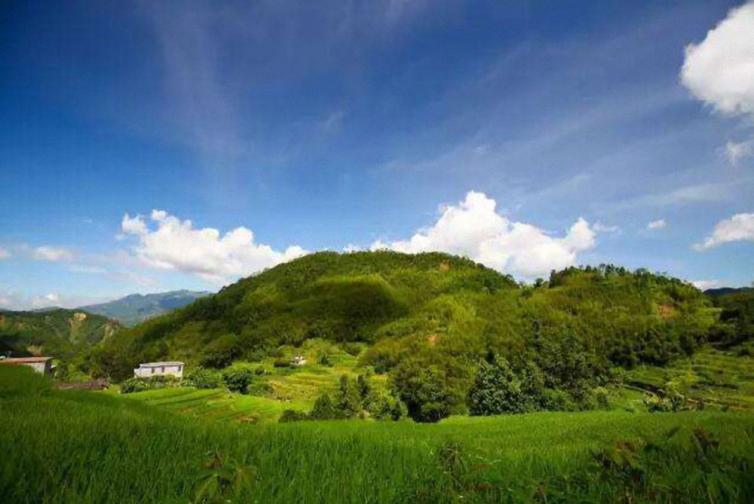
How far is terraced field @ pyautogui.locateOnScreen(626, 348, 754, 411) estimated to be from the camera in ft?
256

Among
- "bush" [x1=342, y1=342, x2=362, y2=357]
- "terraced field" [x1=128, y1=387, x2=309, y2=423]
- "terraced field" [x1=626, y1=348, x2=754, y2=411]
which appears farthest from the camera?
"bush" [x1=342, y1=342, x2=362, y2=357]

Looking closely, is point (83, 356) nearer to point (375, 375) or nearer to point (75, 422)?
point (375, 375)

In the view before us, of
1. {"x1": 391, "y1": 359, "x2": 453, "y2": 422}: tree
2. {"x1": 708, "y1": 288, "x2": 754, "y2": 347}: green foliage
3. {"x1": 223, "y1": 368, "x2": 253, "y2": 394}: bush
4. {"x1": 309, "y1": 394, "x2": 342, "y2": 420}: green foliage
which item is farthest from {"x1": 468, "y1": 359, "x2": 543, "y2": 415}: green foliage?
{"x1": 708, "y1": 288, "x2": 754, "y2": 347}: green foliage

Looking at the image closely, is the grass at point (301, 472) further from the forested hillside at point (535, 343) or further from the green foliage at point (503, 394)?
the forested hillside at point (535, 343)

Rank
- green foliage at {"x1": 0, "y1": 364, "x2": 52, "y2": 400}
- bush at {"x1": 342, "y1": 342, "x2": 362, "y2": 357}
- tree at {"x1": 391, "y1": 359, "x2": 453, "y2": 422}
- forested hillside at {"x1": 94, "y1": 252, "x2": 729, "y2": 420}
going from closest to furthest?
1. green foliage at {"x1": 0, "y1": 364, "x2": 52, "y2": 400}
2. tree at {"x1": 391, "y1": 359, "x2": 453, "y2": 422}
3. forested hillside at {"x1": 94, "y1": 252, "x2": 729, "y2": 420}
4. bush at {"x1": 342, "y1": 342, "x2": 362, "y2": 357}

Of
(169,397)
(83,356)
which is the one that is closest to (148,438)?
(169,397)

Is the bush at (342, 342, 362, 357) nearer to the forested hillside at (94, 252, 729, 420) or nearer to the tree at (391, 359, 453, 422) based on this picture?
the forested hillside at (94, 252, 729, 420)

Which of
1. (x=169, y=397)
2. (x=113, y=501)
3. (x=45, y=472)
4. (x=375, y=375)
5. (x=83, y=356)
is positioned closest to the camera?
(x=113, y=501)

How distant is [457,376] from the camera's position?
97438 mm

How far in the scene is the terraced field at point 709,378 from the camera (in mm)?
77881

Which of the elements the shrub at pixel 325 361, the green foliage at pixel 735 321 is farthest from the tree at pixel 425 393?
A: the green foliage at pixel 735 321

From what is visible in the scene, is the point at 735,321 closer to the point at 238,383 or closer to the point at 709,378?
the point at 709,378

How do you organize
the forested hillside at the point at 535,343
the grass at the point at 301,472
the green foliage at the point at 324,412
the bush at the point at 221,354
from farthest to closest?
1. the bush at the point at 221,354
2. the forested hillside at the point at 535,343
3. the green foliage at the point at 324,412
4. the grass at the point at 301,472

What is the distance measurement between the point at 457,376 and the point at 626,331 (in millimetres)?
66321
